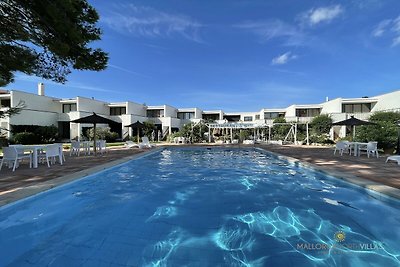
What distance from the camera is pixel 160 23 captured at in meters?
16.5

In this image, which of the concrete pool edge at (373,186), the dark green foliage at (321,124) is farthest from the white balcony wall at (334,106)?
Answer: the concrete pool edge at (373,186)

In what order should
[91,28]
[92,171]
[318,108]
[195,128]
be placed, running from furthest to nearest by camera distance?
[318,108] → [195,128] → [91,28] → [92,171]

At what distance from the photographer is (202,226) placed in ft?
14.1

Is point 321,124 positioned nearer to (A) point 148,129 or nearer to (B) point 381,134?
(B) point 381,134

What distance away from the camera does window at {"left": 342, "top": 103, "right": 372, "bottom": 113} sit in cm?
3359

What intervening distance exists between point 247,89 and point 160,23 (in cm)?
1689

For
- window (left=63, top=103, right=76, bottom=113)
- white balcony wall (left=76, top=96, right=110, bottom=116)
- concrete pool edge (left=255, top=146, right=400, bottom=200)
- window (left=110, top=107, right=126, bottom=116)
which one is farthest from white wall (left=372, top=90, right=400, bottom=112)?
window (left=63, top=103, right=76, bottom=113)

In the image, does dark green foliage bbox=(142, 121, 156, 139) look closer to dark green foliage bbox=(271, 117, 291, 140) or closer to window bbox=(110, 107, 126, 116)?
window bbox=(110, 107, 126, 116)

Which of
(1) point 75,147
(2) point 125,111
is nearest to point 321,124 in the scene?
(2) point 125,111

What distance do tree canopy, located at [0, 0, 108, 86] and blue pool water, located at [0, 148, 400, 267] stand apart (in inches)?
177

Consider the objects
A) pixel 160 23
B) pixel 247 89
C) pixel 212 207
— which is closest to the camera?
pixel 212 207

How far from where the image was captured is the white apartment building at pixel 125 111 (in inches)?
1018

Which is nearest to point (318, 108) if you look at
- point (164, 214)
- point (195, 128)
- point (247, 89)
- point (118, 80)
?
point (247, 89)

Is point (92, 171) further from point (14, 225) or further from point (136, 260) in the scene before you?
point (136, 260)
